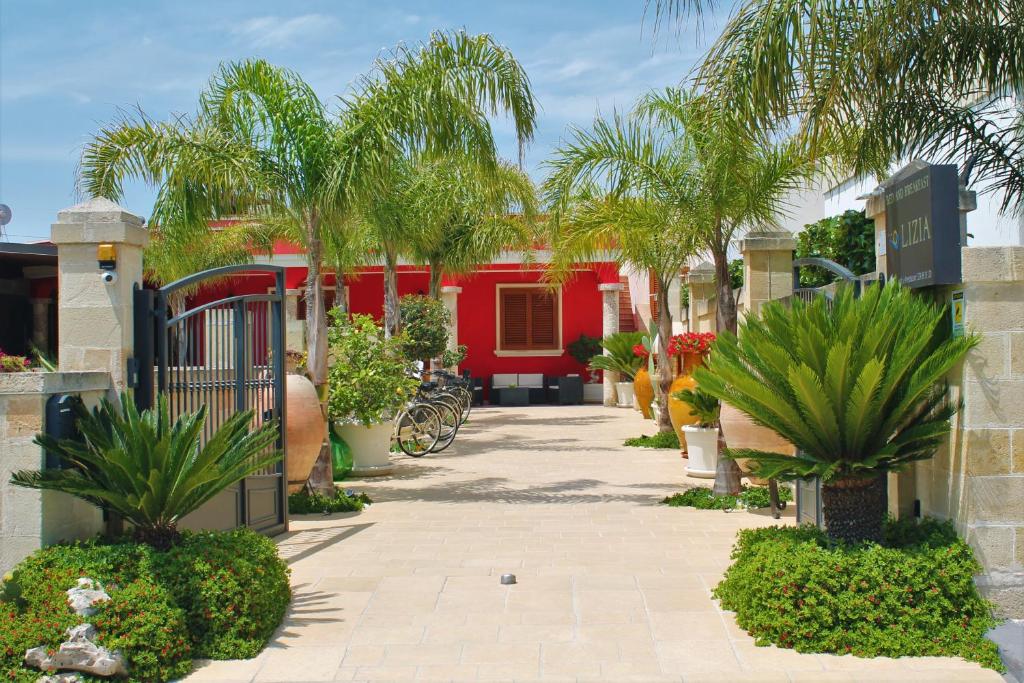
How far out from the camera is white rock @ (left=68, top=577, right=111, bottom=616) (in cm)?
438

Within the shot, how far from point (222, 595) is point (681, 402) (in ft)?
25.3

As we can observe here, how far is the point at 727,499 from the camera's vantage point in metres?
8.91

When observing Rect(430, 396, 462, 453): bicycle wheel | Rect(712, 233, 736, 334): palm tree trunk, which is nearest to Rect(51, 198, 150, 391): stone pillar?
Rect(712, 233, 736, 334): palm tree trunk

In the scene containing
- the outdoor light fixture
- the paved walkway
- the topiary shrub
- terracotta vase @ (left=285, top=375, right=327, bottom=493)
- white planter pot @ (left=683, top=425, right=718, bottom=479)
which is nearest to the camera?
the paved walkway

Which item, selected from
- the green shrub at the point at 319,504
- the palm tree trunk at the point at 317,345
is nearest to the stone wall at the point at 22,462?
the green shrub at the point at 319,504

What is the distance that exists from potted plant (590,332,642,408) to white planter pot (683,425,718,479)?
386 inches

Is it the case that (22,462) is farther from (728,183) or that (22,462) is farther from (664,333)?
(664,333)

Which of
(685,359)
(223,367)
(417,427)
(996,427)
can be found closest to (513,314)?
(417,427)

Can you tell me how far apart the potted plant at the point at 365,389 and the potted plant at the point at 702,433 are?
321cm

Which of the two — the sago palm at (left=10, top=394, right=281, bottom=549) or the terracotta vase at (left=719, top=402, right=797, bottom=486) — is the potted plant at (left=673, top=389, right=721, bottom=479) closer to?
the terracotta vase at (left=719, top=402, right=797, bottom=486)

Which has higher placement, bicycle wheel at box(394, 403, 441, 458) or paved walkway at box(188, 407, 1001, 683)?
bicycle wheel at box(394, 403, 441, 458)

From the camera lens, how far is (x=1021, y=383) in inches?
192

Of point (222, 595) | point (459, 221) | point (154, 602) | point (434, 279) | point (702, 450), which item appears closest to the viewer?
point (154, 602)

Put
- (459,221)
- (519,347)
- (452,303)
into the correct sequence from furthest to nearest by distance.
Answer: (519,347) < (452,303) < (459,221)
